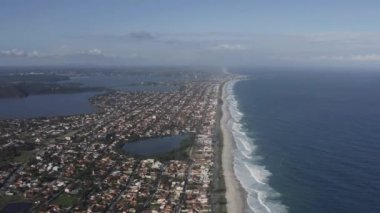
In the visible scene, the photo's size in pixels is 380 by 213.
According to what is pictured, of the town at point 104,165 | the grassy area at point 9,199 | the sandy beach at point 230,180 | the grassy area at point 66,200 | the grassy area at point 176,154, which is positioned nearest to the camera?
the sandy beach at point 230,180

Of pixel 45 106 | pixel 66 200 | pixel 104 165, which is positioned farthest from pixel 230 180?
pixel 45 106

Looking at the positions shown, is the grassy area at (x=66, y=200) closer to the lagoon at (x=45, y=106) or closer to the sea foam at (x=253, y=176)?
the sea foam at (x=253, y=176)

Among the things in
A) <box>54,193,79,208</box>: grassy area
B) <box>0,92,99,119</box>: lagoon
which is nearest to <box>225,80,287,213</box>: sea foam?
<box>54,193,79,208</box>: grassy area

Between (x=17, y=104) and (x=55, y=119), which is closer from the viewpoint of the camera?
(x=55, y=119)

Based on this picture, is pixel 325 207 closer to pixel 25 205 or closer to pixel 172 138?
pixel 25 205

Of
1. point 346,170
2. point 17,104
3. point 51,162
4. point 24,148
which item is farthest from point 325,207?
point 17,104

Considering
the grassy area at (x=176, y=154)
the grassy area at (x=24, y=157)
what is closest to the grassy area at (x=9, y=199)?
the grassy area at (x=24, y=157)
